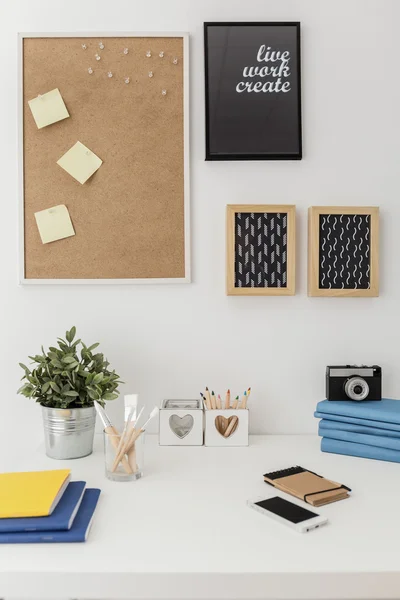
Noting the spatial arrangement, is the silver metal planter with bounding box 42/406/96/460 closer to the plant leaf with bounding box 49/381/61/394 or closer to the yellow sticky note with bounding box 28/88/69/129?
the plant leaf with bounding box 49/381/61/394

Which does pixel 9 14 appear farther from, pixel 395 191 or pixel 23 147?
pixel 395 191

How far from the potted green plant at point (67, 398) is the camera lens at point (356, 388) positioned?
1.81ft

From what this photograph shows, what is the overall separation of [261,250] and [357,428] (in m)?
0.49

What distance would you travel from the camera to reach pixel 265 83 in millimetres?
1323

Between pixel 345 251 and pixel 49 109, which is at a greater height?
pixel 49 109

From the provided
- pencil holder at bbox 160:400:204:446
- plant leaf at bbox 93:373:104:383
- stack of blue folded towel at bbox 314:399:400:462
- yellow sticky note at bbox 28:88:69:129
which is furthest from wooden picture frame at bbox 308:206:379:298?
yellow sticky note at bbox 28:88:69:129

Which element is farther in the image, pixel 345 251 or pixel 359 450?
pixel 345 251

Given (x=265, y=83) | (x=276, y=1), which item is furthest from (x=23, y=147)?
(x=276, y=1)

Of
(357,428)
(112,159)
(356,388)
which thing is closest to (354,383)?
(356,388)

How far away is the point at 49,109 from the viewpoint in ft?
4.31

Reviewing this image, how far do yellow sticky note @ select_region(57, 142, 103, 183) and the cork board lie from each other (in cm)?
1

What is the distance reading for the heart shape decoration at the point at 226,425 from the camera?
3.98 ft

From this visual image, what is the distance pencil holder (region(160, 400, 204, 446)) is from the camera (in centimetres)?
121

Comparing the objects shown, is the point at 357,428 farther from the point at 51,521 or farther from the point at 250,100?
the point at 250,100
